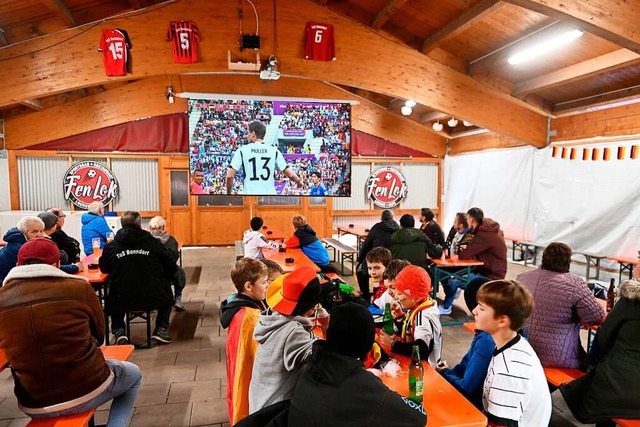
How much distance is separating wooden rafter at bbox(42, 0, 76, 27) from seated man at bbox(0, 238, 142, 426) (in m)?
4.90

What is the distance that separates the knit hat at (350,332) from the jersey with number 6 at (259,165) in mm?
5284

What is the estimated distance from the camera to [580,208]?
7359 millimetres

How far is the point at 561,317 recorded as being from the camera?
2.70 meters

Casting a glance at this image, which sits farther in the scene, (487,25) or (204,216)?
(204,216)

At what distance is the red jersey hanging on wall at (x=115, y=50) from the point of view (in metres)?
5.98

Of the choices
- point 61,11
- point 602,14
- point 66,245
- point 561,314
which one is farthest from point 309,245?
point 61,11

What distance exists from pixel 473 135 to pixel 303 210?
504cm

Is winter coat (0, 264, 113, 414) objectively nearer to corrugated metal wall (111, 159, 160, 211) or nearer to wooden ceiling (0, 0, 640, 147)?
wooden ceiling (0, 0, 640, 147)

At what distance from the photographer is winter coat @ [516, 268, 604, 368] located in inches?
106

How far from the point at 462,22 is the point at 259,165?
365cm

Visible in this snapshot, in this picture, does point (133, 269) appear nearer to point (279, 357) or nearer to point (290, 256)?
point (290, 256)

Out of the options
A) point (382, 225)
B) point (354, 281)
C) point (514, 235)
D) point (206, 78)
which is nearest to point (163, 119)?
point (206, 78)

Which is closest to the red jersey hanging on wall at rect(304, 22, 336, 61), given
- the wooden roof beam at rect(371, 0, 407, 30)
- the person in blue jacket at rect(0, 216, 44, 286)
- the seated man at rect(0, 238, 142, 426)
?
the wooden roof beam at rect(371, 0, 407, 30)

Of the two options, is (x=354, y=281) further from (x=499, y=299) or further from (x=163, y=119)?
(x=163, y=119)
